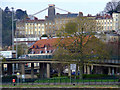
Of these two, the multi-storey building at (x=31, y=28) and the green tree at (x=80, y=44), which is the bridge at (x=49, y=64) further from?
the multi-storey building at (x=31, y=28)

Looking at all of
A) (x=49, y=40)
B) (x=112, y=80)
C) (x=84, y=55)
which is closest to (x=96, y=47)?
(x=84, y=55)

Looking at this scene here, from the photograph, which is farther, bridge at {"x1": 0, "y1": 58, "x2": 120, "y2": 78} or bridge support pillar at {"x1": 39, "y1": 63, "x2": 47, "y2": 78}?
bridge support pillar at {"x1": 39, "y1": 63, "x2": 47, "y2": 78}

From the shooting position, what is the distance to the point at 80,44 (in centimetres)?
5481

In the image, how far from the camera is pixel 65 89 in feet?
143

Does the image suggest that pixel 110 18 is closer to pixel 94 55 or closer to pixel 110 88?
pixel 94 55

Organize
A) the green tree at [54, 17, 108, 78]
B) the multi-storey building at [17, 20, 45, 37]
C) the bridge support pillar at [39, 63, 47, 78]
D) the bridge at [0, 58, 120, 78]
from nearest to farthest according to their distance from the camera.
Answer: the green tree at [54, 17, 108, 78], the bridge at [0, 58, 120, 78], the bridge support pillar at [39, 63, 47, 78], the multi-storey building at [17, 20, 45, 37]

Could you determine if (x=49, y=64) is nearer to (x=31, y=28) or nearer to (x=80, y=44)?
(x=80, y=44)

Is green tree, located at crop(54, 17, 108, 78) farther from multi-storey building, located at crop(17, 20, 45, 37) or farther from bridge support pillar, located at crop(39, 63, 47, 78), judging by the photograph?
multi-storey building, located at crop(17, 20, 45, 37)

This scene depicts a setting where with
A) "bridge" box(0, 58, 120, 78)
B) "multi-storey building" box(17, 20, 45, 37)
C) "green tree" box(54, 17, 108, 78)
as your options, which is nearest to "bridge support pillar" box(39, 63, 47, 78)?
"bridge" box(0, 58, 120, 78)

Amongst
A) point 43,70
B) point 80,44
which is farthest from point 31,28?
point 80,44

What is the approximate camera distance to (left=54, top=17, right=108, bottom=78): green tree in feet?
178

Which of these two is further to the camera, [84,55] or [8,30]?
[8,30]

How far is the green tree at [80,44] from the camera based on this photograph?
54312 millimetres

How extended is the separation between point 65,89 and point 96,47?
11538mm
